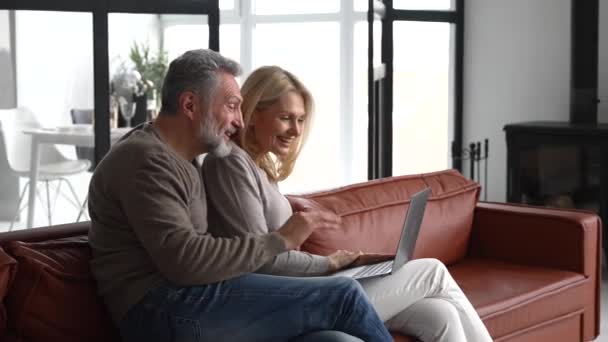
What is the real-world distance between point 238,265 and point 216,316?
0.13 m

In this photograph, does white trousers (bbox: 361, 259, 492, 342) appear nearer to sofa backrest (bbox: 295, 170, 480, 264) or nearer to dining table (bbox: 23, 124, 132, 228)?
sofa backrest (bbox: 295, 170, 480, 264)

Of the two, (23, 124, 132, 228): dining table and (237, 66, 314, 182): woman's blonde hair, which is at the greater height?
(237, 66, 314, 182): woman's blonde hair

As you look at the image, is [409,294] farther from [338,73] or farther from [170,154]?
[338,73]

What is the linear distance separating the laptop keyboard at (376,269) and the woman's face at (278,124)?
0.43 metres

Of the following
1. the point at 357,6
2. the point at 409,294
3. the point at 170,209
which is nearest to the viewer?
the point at 170,209

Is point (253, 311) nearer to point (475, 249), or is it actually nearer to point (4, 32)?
point (475, 249)

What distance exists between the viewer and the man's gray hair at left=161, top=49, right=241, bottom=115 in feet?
7.96

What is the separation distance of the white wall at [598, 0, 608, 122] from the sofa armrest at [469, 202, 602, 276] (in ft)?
7.27

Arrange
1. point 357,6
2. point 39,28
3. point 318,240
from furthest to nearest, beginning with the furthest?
point 357,6
point 39,28
point 318,240

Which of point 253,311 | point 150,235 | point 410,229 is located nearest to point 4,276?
point 150,235

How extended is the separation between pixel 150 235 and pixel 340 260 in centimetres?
73

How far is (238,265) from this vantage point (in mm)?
2320

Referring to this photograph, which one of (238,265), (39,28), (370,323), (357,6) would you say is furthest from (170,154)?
(357,6)

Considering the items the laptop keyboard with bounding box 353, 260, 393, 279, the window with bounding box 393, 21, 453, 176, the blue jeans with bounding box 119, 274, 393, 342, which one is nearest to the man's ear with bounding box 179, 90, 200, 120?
the blue jeans with bounding box 119, 274, 393, 342
